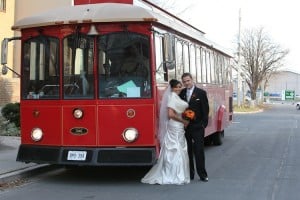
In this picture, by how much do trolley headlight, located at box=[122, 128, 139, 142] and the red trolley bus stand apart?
1 centimetres

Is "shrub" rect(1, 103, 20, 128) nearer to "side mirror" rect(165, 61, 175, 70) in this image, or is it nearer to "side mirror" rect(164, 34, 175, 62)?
"side mirror" rect(165, 61, 175, 70)

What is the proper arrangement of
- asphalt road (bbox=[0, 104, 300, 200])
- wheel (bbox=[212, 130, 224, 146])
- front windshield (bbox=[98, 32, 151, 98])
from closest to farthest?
asphalt road (bbox=[0, 104, 300, 200]), front windshield (bbox=[98, 32, 151, 98]), wheel (bbox=[212, 130, 224, 146])

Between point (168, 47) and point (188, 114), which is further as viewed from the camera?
point (168, 47)

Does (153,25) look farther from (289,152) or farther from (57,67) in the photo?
(289,152)

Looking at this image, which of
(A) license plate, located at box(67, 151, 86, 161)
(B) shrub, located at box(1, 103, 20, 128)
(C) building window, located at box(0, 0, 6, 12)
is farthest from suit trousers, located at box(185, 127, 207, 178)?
(C) building window, located at box(0, 0, 6, 12)

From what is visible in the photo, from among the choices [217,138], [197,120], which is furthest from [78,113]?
[217,138]

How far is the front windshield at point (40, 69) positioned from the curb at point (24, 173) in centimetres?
143

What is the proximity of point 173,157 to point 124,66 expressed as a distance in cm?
183

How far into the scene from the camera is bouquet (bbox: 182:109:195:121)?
10.1m

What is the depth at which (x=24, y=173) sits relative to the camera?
10.9m

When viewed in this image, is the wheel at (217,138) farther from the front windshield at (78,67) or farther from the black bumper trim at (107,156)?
the front windshield at (78,67)

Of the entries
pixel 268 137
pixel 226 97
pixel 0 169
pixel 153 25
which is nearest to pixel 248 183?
pixel 153 25

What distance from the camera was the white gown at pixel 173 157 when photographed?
10.1 metres

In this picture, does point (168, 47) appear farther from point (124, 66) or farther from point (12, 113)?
point (12, 113)
